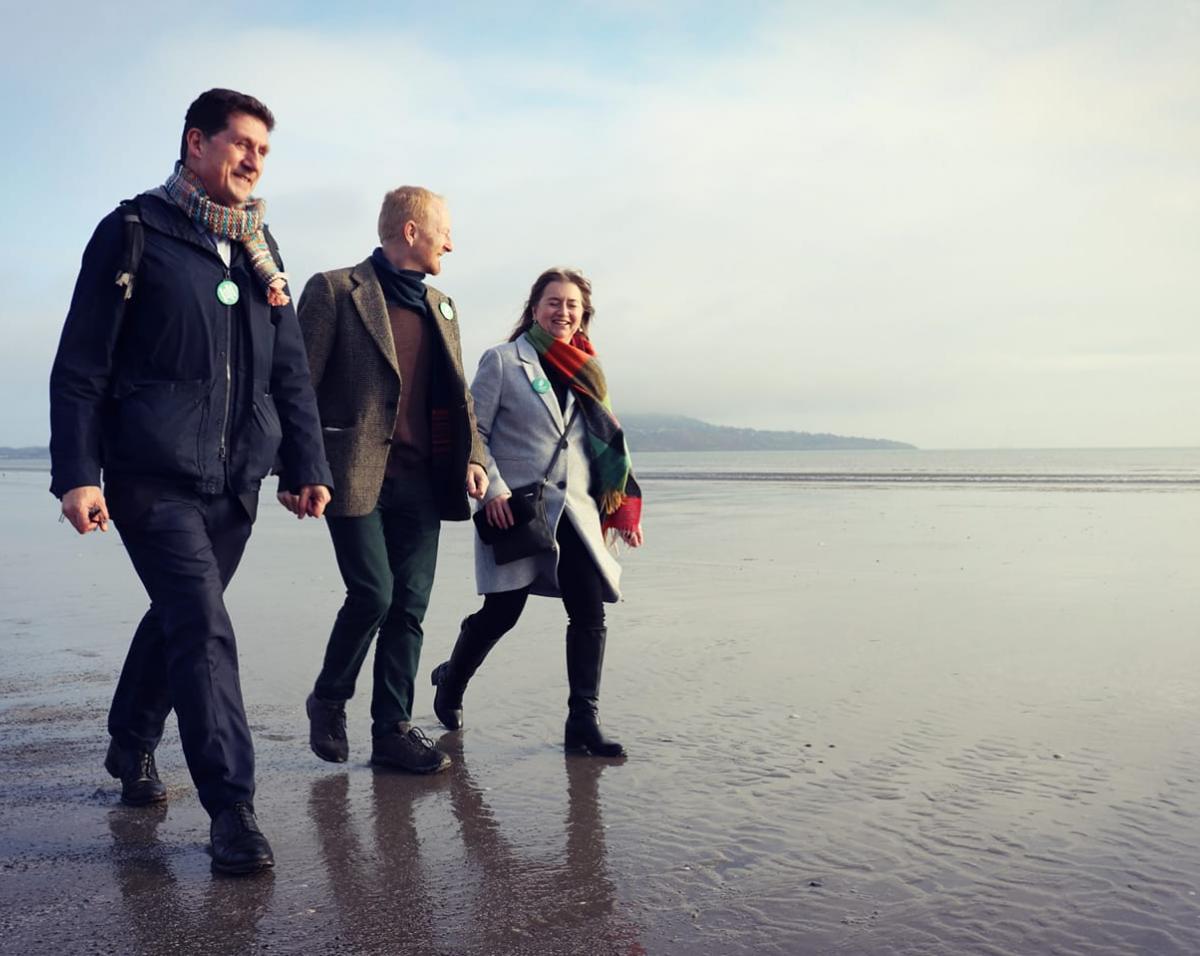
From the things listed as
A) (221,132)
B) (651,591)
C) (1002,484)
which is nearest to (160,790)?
(221,132)

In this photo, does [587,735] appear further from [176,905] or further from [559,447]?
[176,905]

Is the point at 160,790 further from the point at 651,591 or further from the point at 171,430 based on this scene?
the point at 651,591

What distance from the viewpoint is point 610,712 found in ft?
17.1

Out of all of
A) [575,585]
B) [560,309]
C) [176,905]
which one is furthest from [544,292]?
[176,905]

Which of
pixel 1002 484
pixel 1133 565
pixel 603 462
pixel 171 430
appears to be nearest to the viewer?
pixel 171 430

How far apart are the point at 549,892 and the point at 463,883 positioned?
24cm

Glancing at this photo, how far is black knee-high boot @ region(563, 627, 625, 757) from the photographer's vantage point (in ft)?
14.9

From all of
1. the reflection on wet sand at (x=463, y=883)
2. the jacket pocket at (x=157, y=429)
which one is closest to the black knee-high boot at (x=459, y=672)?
the reflection on wet sand at (x=463, y=883)

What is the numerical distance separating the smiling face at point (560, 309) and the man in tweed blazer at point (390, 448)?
1.34 ft

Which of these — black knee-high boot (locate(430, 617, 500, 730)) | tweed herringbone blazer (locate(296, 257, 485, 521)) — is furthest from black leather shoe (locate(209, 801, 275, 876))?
black knee-high boot (locate(430, 617, 500, 730))

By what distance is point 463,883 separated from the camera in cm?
318

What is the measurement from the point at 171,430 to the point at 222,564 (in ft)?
1.58

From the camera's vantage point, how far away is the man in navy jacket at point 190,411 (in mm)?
3387

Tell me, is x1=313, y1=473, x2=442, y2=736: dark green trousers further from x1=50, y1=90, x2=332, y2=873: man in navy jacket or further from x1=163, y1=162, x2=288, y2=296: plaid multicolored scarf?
x1=163, y1=162, x2=288, y2=296: plaid multicolored scarf
